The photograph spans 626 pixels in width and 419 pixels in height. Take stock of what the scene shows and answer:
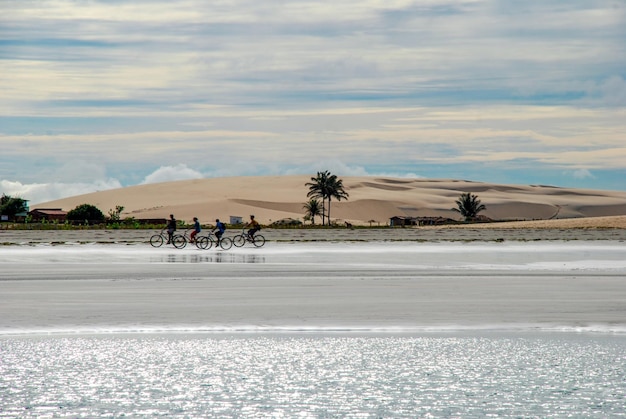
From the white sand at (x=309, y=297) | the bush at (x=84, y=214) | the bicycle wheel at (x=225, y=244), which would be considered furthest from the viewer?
the bush at (x=84, y=214)

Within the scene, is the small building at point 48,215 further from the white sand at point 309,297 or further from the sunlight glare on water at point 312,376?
the sunlight glare on water at point 312,376

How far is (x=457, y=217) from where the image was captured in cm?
18750

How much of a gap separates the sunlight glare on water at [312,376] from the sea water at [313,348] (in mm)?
24

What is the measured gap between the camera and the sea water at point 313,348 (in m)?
8.92

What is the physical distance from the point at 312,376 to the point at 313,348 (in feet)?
6.20

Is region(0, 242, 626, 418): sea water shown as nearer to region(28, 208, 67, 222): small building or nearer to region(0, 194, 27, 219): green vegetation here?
region(0, 194, 27, 219): green vegetation

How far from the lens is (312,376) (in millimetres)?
10250

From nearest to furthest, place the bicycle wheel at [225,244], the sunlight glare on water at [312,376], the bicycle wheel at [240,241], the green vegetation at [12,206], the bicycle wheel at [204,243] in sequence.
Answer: the sunlight glare on water at [312,376], the bicycle wheel at [204,243], the bicycle wheel at [225,244], the bicycle wheel at [240,241], the green vegetation at [12,206]

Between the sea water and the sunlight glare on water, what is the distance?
0.02 meters

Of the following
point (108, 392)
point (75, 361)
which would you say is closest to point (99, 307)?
point (75, 361)

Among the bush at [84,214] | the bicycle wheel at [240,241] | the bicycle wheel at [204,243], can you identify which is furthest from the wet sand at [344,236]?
the bush at [84,214]

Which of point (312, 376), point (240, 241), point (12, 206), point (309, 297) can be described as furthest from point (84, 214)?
point (312, 376)

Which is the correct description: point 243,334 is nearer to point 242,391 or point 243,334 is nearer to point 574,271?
point 242,391

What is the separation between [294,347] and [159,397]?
329 cm
